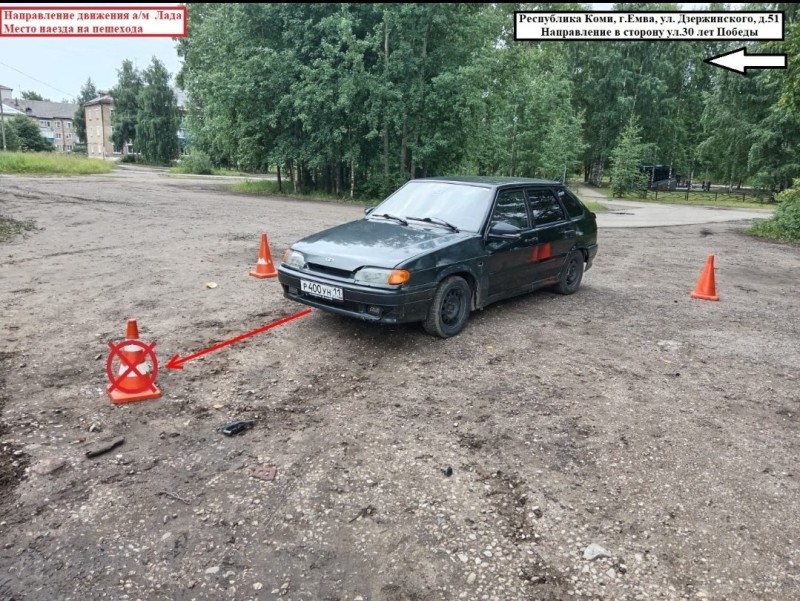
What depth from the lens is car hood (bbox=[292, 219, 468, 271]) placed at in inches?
210

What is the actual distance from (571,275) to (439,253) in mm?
3247

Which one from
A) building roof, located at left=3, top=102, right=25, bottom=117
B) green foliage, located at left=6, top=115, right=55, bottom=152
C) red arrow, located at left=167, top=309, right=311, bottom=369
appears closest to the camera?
red arrow, located at left=167, top=309, right=311, bottom=369

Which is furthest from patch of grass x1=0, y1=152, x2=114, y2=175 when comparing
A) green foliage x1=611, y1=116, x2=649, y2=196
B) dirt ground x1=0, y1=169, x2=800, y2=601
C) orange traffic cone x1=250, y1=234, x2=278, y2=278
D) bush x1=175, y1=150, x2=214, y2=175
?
green foliage x1=611, y1=116, x2=649, y2=196

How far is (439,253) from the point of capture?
5477mm

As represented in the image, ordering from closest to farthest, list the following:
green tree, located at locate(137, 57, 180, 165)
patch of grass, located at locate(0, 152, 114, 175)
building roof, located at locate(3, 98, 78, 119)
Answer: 1. patch of grass, located at locate(0, 152, 114, 175)
2. green tree, located at locate(137, 57, 180, 165)
3. building roof, located at locate(3, 98, 78, 119)

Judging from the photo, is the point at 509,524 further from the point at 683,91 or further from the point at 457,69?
the point at 683,91

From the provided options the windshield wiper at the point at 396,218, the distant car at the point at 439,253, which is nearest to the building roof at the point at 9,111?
the windshield wiper at the point at 396,218

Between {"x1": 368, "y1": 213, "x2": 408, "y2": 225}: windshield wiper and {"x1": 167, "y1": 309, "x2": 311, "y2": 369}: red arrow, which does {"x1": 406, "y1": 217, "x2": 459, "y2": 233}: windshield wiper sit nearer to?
{"x1": 368, "y1": 213, "x2": 408, "y2": 225}: windshield wiper

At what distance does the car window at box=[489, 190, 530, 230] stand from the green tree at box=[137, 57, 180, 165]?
69.0m

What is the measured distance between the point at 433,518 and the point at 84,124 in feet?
357

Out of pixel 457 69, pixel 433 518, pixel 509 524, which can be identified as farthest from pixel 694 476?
pixel 457 69

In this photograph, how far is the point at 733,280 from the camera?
10.1m

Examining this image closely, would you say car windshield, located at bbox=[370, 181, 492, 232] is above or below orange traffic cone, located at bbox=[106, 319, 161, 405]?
above

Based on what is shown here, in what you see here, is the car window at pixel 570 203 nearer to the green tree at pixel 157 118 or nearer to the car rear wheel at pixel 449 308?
the car rear wheel at pixel 449 308
